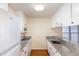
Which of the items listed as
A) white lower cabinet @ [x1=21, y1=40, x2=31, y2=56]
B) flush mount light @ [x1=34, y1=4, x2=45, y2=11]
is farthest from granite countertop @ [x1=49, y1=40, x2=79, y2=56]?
flush mount light @ [x1=34, y1=4, x2=45, y2=11]

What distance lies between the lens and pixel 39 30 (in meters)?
2.11

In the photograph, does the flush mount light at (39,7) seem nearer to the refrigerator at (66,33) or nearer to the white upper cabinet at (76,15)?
the white upper cabinet at (76,15)

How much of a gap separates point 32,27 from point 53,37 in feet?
1.85

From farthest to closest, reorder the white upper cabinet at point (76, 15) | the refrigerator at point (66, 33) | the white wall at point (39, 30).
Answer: the refrigerator at point (66, 33), the white wall at point (39, 30), the white upper cabinet at point (76, 15)

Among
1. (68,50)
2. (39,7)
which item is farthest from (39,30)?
(68,50)

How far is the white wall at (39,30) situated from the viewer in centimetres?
201

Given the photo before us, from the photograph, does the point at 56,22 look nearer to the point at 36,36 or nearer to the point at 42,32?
the point at 42,32

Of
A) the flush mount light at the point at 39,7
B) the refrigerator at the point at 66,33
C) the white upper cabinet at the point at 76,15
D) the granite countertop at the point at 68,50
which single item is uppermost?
the flush mount light at the point at 39,7

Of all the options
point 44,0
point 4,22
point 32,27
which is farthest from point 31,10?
point 4,22

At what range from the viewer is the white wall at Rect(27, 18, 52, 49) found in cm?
201

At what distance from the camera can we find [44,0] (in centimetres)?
109

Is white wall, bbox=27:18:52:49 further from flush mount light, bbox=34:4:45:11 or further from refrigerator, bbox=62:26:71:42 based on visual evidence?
refrigerator, bbox=62:26:71:42

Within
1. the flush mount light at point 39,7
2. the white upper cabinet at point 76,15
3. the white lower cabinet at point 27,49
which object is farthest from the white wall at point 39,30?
the white upper cabinet at point 76,15

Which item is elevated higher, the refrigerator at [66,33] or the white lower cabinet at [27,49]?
the refrigerator at [66,33]
